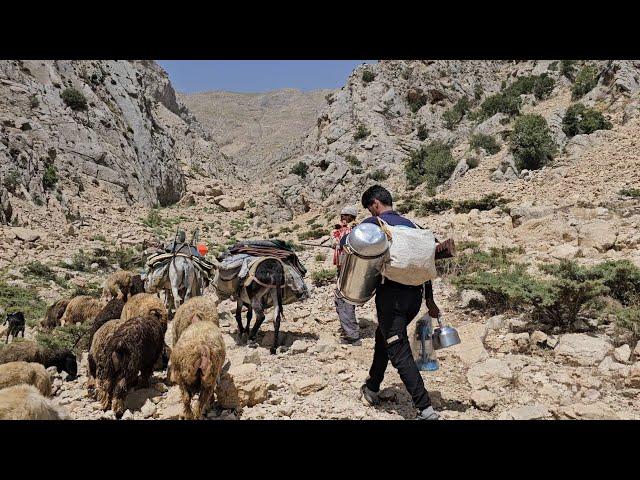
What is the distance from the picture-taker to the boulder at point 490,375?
4.62 m

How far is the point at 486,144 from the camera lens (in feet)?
67.3

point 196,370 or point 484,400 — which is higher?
point 196,370

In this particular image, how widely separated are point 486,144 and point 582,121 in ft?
13.8

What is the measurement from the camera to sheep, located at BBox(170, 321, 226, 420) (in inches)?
162

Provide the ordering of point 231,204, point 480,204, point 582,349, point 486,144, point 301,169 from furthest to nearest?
point 231,204
point 301,169
point 486,144
point 480,204
point 582,349

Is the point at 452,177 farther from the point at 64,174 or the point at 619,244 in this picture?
the point at 64,174

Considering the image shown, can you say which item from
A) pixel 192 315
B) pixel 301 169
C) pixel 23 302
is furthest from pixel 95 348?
pixel 301 169

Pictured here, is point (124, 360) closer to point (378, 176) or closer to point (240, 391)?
point (240, 391)

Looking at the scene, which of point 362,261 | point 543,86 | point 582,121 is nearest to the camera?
point 362,261

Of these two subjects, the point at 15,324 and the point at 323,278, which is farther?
the point at 323,278

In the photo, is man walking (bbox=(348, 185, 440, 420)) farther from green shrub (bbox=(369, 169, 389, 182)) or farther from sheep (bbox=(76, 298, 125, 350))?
green shrub (bbox=(369, 169, 389, 182))

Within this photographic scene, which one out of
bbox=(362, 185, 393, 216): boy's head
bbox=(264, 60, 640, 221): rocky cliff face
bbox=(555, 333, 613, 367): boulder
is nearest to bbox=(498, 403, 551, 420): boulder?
bbox=(555, 333, 613, 367): boulder

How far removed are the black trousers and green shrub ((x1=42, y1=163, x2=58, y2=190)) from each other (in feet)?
70.1
